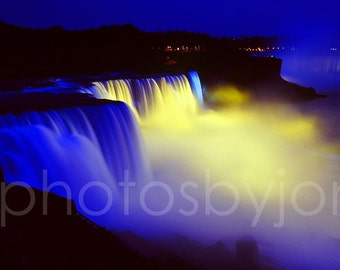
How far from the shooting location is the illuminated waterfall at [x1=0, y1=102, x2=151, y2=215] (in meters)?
6.74

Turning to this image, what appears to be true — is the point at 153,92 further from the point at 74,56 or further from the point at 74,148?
the point at 74,56

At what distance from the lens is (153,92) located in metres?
16.7

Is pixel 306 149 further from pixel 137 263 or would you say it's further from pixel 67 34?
pixel 67 34

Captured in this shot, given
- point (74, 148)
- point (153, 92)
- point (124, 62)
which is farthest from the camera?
point (124, 62)

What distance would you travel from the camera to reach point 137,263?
4074 millimetres

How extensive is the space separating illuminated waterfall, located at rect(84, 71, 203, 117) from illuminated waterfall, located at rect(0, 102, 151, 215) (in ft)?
11.8

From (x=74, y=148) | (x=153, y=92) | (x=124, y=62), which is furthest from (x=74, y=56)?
(x=74, y=148)

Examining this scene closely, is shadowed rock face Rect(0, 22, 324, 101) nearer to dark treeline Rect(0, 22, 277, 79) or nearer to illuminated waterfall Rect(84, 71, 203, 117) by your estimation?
dark treeline Rect(0, 22, 277, 79)

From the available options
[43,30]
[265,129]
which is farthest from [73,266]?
[43,30]

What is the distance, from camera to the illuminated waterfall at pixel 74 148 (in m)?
6.74

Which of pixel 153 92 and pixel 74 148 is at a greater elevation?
pixel 74 148

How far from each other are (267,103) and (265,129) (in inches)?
338

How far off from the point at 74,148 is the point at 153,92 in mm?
9322

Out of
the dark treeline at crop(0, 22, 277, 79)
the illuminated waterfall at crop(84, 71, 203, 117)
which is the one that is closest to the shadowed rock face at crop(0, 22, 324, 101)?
Result: the dark treeline at crop(0, 22, 277, 79)
